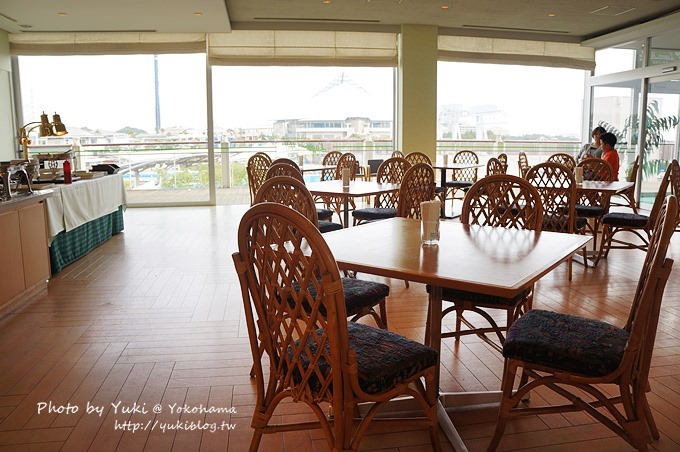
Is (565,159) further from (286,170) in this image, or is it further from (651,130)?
(286,170)

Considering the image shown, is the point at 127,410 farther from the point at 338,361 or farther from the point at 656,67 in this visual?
the point at 656,67

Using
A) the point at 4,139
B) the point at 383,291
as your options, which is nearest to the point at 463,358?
the point at 383,291

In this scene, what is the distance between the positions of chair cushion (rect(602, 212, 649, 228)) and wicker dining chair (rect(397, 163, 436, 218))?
1.88 metres

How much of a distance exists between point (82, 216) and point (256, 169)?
207 centimetres

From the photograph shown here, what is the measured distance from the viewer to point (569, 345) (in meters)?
1.81

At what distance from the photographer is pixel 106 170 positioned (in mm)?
6227

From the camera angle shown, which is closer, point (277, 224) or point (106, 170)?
point (277, 224)

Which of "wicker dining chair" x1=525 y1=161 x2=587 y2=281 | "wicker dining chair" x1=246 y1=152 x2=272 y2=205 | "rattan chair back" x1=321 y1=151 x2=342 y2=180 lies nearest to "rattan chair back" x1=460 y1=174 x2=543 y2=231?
"wicker dining chair" x1=525 y1=161 x2=587 y2=281

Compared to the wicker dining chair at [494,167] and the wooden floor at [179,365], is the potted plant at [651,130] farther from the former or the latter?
the wooden floor at [179,365]

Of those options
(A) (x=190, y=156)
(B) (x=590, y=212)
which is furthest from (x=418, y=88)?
(B) (x=590, y=212)

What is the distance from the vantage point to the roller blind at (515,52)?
9.12m

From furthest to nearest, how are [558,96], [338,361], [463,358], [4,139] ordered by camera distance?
[558,96] → [4,139] → [463,358] → [338,361]

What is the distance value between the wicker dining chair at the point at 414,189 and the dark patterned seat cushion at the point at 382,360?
2090 mm

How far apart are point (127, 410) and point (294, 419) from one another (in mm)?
726
